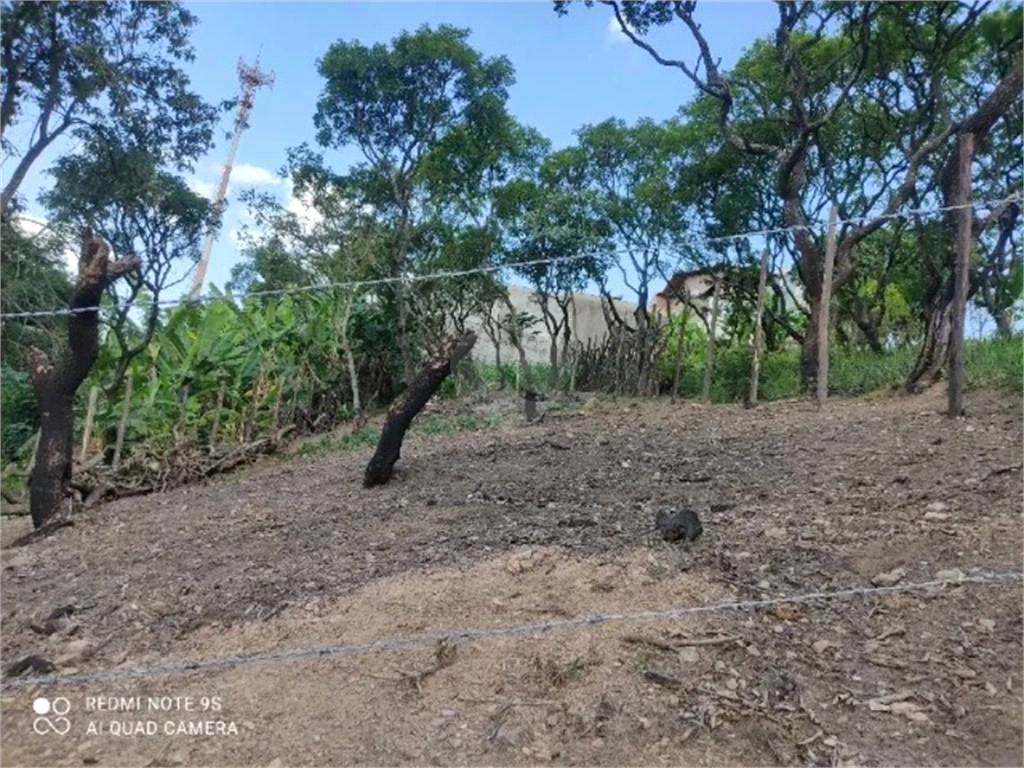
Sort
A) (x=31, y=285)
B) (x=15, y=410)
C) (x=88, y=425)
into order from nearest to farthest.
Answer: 1. (x=88, y=425)
2. (x=31, y=285)
3. (x=15, y=410)

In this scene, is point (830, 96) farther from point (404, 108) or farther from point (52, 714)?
point (52, 714)

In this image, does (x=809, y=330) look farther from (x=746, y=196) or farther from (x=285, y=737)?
(x=285, y=737)

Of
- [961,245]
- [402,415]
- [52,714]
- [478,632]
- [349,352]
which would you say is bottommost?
[52,714]

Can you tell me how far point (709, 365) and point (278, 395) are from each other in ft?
14.4

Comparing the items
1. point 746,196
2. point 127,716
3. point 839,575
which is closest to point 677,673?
point 839,575

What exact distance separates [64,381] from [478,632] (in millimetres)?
4336

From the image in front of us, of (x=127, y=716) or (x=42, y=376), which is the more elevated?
(x=42, y=376)

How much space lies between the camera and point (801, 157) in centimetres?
802

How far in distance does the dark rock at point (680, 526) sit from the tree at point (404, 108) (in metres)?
6.10

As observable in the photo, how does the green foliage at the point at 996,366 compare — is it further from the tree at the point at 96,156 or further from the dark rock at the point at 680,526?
the tree at the point at 96,156

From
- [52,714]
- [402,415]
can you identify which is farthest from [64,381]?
[52,714]

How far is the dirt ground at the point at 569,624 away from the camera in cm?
245

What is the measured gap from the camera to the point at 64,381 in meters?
5.83

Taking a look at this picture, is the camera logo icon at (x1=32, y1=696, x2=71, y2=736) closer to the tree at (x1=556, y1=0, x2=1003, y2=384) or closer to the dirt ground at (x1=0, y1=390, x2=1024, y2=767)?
the dirt ground at (x1=0, y1=390, x2=1024, y2=767)
